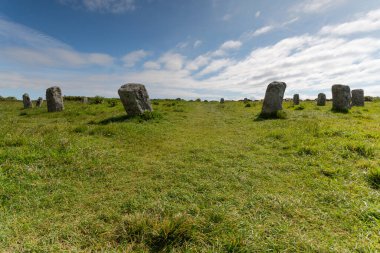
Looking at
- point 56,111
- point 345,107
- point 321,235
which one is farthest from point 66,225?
point 345,107

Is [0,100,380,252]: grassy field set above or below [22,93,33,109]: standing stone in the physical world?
below

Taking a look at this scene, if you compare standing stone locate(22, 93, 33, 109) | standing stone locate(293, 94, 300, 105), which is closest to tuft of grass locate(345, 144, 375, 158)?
standing stone locate(293, 94, 300, 105)

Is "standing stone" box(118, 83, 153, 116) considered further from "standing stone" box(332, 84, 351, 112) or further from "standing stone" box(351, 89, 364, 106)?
"standing stone" box(351, 89, 364, 106)

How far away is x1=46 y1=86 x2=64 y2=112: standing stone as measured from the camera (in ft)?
52.5

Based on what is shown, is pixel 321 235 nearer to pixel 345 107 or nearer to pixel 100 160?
pixel 100 160

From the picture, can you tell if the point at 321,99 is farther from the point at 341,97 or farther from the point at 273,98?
the point at 273,98

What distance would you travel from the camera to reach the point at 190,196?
374 cm

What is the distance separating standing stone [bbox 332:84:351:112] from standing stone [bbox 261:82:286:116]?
4842mm

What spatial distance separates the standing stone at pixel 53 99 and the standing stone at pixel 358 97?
27.0 meters

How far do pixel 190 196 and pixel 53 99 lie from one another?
16.7 meters

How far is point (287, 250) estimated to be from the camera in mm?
2486

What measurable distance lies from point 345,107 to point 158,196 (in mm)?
16596

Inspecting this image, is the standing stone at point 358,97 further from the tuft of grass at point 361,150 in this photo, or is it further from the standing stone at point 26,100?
the standing stone at point 26,100

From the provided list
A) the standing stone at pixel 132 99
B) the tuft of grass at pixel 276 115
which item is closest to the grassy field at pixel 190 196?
the standing stone at pixel 132 99
